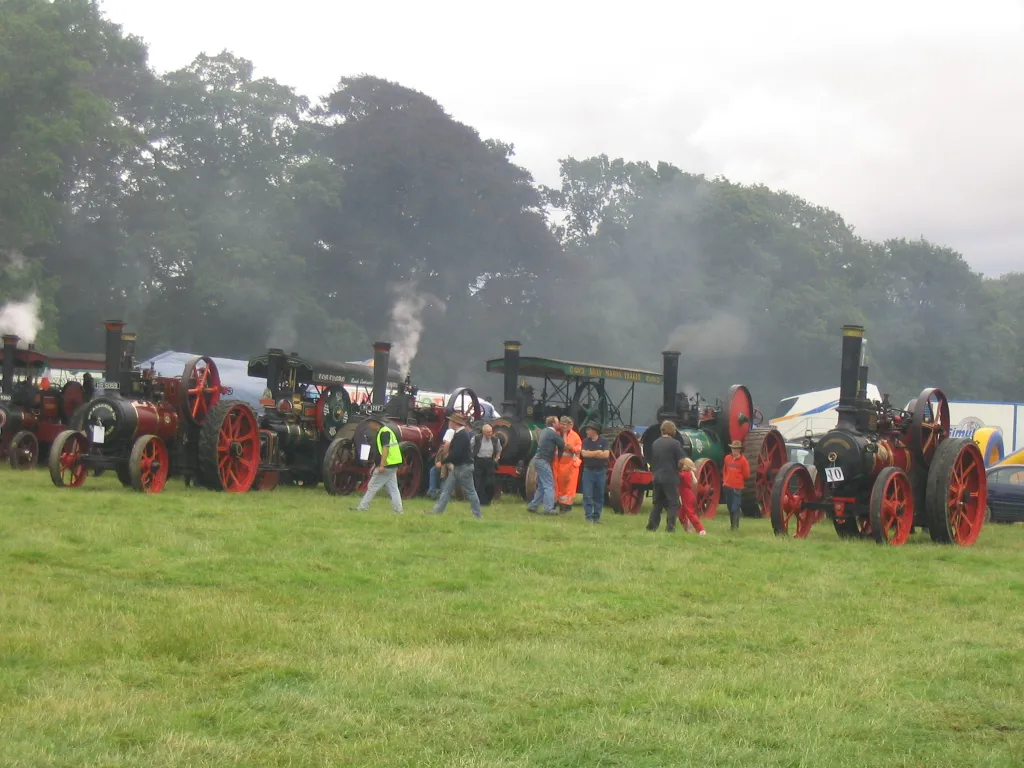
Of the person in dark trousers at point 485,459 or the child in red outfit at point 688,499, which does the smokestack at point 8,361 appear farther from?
the child in red outfit at point 688,499

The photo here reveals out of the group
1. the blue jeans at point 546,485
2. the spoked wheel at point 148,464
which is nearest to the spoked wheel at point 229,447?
the spoked wheel at point 148,464

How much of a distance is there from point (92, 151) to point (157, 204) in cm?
344

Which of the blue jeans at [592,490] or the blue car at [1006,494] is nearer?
the blue jeans at [592,490]

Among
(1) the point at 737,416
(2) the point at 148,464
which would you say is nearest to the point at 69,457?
(2) the point at 148,464

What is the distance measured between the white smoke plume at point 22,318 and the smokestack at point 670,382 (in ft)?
46.3

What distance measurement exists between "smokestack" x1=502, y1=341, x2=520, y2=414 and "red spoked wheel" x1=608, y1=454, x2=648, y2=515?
72.5 inches

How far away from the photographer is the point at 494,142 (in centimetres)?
4672

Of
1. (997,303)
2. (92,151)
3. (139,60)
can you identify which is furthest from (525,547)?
(997,303)

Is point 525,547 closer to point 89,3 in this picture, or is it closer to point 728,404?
point 728,404

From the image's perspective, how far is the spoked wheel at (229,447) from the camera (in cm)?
1449

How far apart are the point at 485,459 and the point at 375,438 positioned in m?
1.62

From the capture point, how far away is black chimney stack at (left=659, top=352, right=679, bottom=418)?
57.7 ft

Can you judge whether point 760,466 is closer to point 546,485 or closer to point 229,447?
point 546,485

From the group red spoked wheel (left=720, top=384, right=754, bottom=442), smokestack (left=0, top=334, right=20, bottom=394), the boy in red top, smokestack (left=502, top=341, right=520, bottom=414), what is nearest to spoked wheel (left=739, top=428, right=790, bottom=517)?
red spoked wheel (left=720, top=384, right=754, bottom=442)
